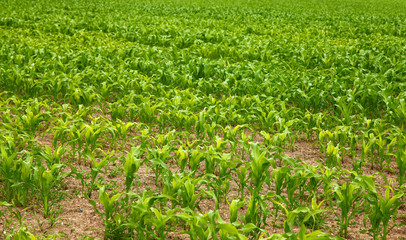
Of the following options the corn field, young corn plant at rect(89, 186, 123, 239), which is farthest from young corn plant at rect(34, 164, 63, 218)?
young corn plant at rect(89, 186, 123, 239)

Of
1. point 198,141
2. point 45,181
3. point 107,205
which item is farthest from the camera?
point 198,141

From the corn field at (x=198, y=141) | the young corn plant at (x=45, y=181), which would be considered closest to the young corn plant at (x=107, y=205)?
the corn field at (x=198, y=141)

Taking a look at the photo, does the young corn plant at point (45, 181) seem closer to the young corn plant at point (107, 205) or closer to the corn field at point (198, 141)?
the corn field at point (198, 141)

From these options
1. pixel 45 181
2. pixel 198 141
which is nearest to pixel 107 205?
pixel 45 181

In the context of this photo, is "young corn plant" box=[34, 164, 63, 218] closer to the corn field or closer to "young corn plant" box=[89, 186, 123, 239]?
the corn field

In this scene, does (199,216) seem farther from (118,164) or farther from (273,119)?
(273,119)

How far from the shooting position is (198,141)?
156 inches

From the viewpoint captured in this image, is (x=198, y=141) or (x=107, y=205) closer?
(x=107, y=205)

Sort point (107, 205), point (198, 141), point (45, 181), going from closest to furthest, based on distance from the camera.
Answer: point (107, 205)
point (45, 181)
point (198, 141)

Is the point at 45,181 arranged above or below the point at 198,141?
above

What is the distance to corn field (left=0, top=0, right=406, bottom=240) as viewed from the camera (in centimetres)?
266

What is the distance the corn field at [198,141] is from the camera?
266 cm

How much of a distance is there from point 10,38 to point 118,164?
6772 millimetres

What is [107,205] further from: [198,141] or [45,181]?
[198,141]
